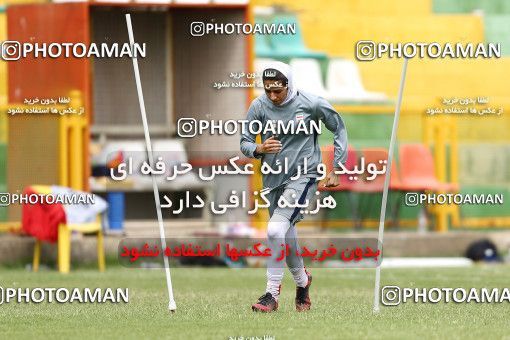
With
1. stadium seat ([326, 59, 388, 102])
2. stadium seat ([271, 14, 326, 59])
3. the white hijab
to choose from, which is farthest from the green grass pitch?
stadium seat ([271, 14, 326, 59])

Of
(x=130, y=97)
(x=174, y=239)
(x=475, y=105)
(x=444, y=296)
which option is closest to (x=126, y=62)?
(x=130, y=97)

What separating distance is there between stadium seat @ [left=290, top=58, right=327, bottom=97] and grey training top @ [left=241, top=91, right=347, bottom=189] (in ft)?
44.5

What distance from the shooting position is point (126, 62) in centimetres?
2472

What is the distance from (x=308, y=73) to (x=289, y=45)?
1.58 metres

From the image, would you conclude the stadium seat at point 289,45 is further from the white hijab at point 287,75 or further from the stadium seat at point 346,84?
the white hijab at point 287,75

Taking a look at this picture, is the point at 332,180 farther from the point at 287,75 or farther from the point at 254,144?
the point at 287,75

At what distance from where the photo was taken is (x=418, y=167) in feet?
81.8

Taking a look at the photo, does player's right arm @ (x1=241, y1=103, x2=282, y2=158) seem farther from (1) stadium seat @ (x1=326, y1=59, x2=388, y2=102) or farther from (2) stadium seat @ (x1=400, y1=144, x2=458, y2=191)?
(1) stadium seat @ (x1=326, y1=59, x2=388, y2=102)

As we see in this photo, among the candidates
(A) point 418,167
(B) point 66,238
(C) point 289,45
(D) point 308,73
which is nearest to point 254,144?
(B) point 66,238

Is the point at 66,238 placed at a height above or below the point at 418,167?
below

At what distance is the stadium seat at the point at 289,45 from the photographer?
93.8 ft

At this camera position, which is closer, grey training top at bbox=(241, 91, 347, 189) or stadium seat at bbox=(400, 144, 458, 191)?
grey training top at bbox=(241, 91, 347, 189)

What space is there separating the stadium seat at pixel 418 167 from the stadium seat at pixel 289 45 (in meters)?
3.93

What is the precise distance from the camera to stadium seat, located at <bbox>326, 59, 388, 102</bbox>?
27.1 m
